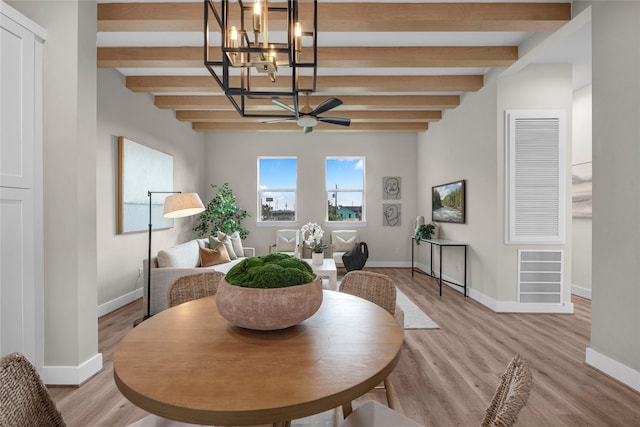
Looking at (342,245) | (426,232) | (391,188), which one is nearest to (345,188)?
(391,188)

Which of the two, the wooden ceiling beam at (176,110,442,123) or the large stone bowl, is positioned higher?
the wooden ceiling beam at (176,110,442,123)

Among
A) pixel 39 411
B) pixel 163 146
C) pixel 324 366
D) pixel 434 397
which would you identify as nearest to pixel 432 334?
pixel 434 397

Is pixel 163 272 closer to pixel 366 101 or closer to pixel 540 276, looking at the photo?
pixel 366 101

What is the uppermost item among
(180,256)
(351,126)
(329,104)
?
(351,126)

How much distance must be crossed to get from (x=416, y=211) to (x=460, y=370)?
4935 millimetres

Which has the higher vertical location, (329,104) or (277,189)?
(329,104)

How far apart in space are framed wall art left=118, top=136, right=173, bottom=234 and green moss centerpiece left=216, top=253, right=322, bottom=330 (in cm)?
376

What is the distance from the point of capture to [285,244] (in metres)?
6.58

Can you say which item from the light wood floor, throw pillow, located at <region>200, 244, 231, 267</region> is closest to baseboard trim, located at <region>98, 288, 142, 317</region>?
the light wood floor

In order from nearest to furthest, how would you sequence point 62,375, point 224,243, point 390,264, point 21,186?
point 21,186, point 62,375, point 224,243, point 390,264

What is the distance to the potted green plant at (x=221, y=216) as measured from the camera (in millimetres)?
6367

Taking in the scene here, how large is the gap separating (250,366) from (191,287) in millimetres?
1179

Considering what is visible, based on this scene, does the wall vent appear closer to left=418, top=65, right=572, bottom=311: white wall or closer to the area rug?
left=418, top=65, right=572, bottom=311: white wall

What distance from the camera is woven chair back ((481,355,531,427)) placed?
0.74m
